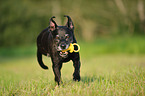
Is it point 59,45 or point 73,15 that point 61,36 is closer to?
point 59,45

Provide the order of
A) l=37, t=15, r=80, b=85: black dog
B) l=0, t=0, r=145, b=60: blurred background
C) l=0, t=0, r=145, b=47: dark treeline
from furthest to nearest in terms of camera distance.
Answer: l=0, t=0, r=145, b=47: dark treeline → l=0, t=0, r=145, b=60: blurred background → l=37, t=15, r=80, b=85: black dog

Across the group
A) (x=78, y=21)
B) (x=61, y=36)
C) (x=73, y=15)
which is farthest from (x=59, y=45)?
(x=78, y=21)

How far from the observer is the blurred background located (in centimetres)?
1620

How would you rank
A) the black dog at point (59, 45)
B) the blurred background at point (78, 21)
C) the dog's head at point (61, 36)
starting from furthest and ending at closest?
the blurred background at point (78, 21) → the black dog at point (59, 45) → the dog's head at point (61, 36)

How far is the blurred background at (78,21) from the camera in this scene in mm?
16203

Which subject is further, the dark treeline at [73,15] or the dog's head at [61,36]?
the dark treeline at [73,15]

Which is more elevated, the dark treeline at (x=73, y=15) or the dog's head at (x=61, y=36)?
the dark treeline at (x=73, y=15)

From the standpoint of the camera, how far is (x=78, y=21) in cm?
2795

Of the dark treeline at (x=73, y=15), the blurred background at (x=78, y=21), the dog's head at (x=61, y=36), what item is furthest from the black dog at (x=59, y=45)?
the dark treeline at (x=73, y=15)

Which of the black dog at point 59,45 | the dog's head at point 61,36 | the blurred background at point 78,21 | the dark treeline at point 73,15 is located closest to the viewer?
the dog's head at point 61,36

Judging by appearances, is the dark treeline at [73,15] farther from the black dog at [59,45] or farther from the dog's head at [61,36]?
the dog's head at [61,36]

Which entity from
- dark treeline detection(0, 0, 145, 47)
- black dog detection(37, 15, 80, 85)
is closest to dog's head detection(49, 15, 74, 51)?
black dog detection(37, 15, 80, 85)

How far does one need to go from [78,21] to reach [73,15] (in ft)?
5.65

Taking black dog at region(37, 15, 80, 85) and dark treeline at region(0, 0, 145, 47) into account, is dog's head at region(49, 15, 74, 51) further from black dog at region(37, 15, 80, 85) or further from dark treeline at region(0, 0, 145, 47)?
dark treeline at region(0, 0, 145, 47)
